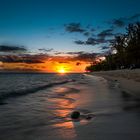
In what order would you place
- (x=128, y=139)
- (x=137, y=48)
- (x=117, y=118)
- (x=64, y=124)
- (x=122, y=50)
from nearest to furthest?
(x=128, y=139)
(x=64, y=124)
(x=117, y=118)
(x=137, y=48)
(x=122, y=50)

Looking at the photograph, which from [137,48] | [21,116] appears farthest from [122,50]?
[21,116]

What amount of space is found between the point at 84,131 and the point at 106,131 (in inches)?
25.1

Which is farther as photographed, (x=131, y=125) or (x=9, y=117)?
(x=9, y=117)

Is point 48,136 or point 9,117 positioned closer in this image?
point 48,136

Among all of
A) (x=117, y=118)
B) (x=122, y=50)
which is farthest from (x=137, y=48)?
(x=117, y=118)

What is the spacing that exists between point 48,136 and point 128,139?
2.14m

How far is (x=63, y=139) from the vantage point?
639cm

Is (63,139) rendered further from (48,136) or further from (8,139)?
(8,139)

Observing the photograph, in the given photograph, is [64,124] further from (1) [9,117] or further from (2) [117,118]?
(1) [9,117]

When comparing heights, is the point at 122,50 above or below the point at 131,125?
above

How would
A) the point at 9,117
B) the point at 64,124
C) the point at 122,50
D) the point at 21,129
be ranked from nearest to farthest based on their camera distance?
the point at 21,129 < the point at 64,124 < the point at 9,117 < the point at 122,50

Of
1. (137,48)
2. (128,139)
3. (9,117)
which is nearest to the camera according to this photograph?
(128,139)

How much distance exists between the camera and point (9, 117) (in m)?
9.96

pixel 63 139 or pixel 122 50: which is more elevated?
pixel 122 50
